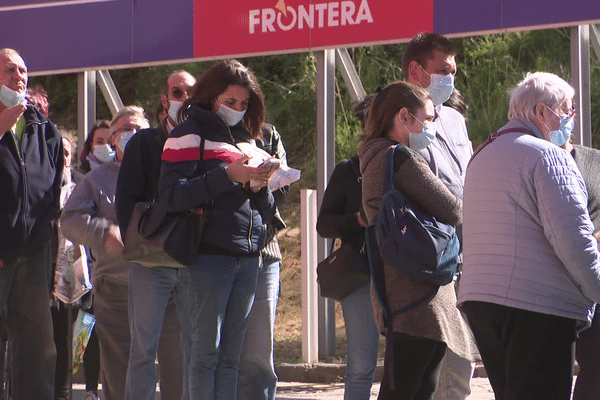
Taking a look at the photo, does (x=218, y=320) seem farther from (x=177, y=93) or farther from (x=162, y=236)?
(x=177, y=93)

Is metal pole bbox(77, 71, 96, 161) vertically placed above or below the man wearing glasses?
above

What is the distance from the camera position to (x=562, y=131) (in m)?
4.07

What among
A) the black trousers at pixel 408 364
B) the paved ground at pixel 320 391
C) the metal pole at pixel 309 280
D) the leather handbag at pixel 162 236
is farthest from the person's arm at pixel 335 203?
the metal pole at pixel 309 280

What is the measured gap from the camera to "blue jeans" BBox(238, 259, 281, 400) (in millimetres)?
5102

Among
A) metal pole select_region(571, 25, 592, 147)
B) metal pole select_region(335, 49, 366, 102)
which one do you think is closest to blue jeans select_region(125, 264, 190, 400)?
metal pole select_region(571, 25, 592, 147)

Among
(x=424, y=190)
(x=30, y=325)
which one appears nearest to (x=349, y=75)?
(x=30, y=325)

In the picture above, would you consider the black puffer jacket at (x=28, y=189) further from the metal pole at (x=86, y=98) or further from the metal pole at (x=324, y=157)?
the metal pole at (x=86, y=98)

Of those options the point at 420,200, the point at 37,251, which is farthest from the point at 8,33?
the point at 420,200

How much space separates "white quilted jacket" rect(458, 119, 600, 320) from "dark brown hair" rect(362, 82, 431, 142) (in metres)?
0.66

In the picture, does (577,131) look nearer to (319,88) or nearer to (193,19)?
(319,88)

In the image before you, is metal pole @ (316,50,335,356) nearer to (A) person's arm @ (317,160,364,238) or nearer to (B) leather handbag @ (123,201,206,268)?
(A) person's arm @ (317,160,364,238)

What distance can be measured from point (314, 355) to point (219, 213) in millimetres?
3926

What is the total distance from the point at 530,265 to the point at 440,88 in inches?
67.4

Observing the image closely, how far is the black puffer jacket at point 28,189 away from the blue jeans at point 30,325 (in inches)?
4.2
